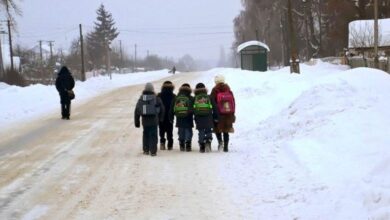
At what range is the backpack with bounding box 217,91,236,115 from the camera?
1205 centimetres

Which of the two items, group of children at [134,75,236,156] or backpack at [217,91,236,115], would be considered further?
backpack at [217,91,236,115]

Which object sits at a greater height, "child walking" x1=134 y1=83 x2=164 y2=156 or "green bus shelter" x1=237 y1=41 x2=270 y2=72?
"green bus shelter" x1=237 y1=41 x2=270 y2=72

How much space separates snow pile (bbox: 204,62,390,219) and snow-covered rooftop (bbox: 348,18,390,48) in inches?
1361

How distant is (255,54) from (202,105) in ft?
127

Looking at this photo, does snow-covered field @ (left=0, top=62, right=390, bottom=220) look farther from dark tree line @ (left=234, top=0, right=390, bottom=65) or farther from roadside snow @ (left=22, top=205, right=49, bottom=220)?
dark tree line @ (left=234, top=0, right=390, bottom=65)

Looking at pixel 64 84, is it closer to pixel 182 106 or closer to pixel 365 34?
pixel 182 106

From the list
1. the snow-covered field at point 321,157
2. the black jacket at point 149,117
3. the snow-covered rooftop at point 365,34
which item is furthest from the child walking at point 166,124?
the snow-covered rooftop at point 365,34

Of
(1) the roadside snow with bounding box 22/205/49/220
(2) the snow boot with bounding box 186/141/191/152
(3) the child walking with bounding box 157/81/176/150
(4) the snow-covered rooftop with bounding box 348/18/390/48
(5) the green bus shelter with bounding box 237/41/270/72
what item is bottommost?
(1) the roadside snow with bounding box 22/205/49/220

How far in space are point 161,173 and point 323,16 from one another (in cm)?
6030

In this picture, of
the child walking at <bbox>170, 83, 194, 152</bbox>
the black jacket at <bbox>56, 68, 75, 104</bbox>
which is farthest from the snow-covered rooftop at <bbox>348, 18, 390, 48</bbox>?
the child walking at <bbox>170, 83, 194, 152</bbox>

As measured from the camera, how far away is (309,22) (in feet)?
216

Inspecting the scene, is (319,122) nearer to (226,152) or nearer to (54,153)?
(226,152)

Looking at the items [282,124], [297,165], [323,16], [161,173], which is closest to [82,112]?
[282,124]

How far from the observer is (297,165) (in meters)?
8.97
